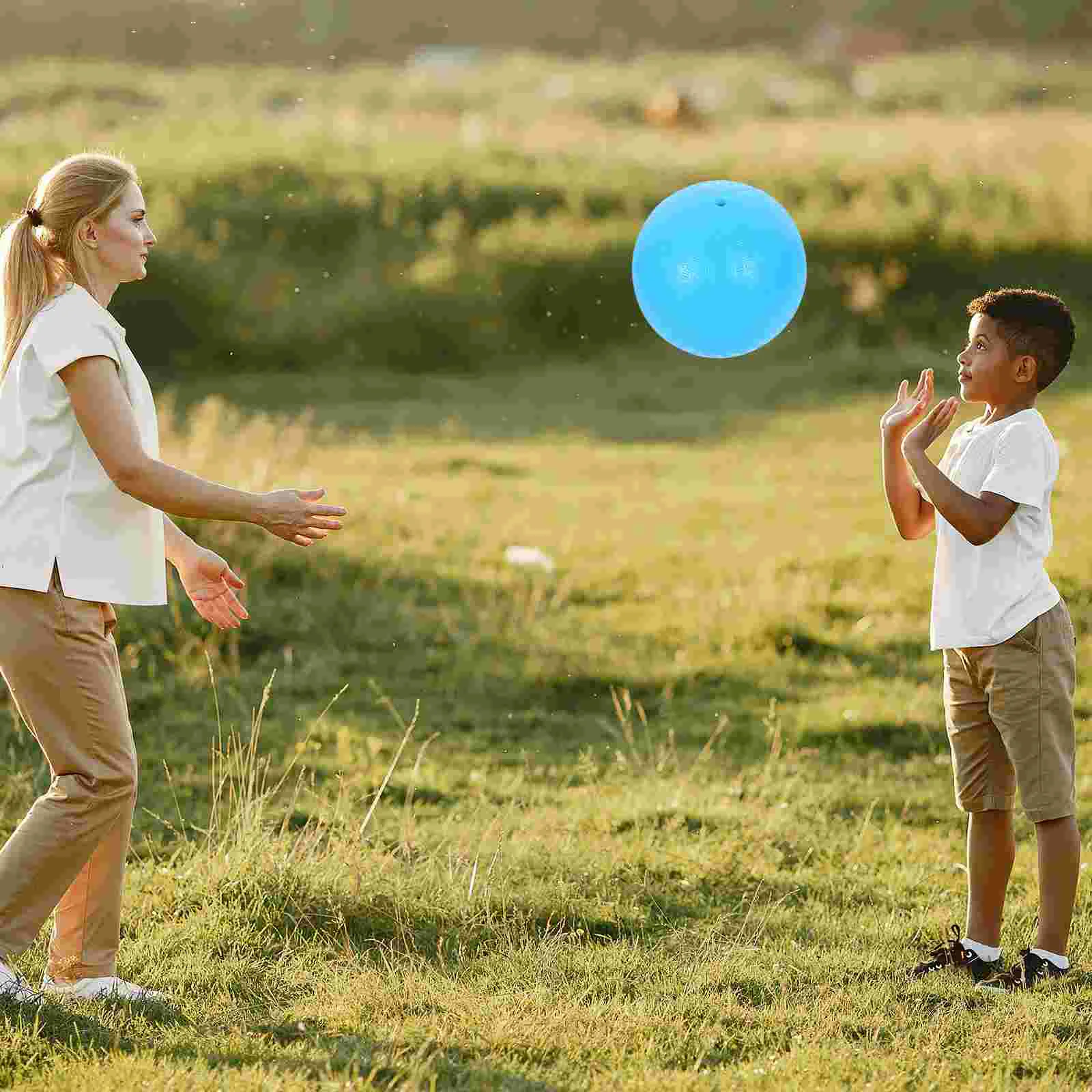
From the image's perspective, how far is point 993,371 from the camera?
400 centimetres

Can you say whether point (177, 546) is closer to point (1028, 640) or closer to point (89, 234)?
point (89, 234)

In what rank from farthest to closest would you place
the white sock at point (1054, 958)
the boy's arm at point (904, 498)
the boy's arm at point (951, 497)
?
the boy's arm at point (904, 498) < the white sock at point (1054, 958) < the boy's arm at point (951, 497)

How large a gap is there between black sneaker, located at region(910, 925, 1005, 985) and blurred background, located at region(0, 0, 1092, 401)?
11630 mm

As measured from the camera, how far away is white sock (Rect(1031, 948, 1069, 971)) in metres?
3.97

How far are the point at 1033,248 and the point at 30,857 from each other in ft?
56.2

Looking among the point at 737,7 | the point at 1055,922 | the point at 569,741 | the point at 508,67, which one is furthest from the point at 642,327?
the point at 737,7

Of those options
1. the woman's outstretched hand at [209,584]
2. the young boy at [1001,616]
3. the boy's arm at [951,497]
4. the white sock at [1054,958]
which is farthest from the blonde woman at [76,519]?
the white sock at [1054,958]

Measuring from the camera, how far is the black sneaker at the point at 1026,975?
3910 mm

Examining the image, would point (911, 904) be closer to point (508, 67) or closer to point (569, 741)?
point (569, 741)

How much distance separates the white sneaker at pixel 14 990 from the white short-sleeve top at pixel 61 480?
0.88 m

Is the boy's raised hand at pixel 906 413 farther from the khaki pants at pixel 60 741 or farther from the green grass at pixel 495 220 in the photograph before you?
the green grass at pixel 495 220

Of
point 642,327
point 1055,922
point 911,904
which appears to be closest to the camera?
point 1055,922

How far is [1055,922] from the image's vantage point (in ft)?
13.1

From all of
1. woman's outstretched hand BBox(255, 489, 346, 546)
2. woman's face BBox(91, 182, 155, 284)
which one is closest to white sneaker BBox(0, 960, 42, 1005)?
woman's outstretched hand BBox(255, 489, 346, 546)
